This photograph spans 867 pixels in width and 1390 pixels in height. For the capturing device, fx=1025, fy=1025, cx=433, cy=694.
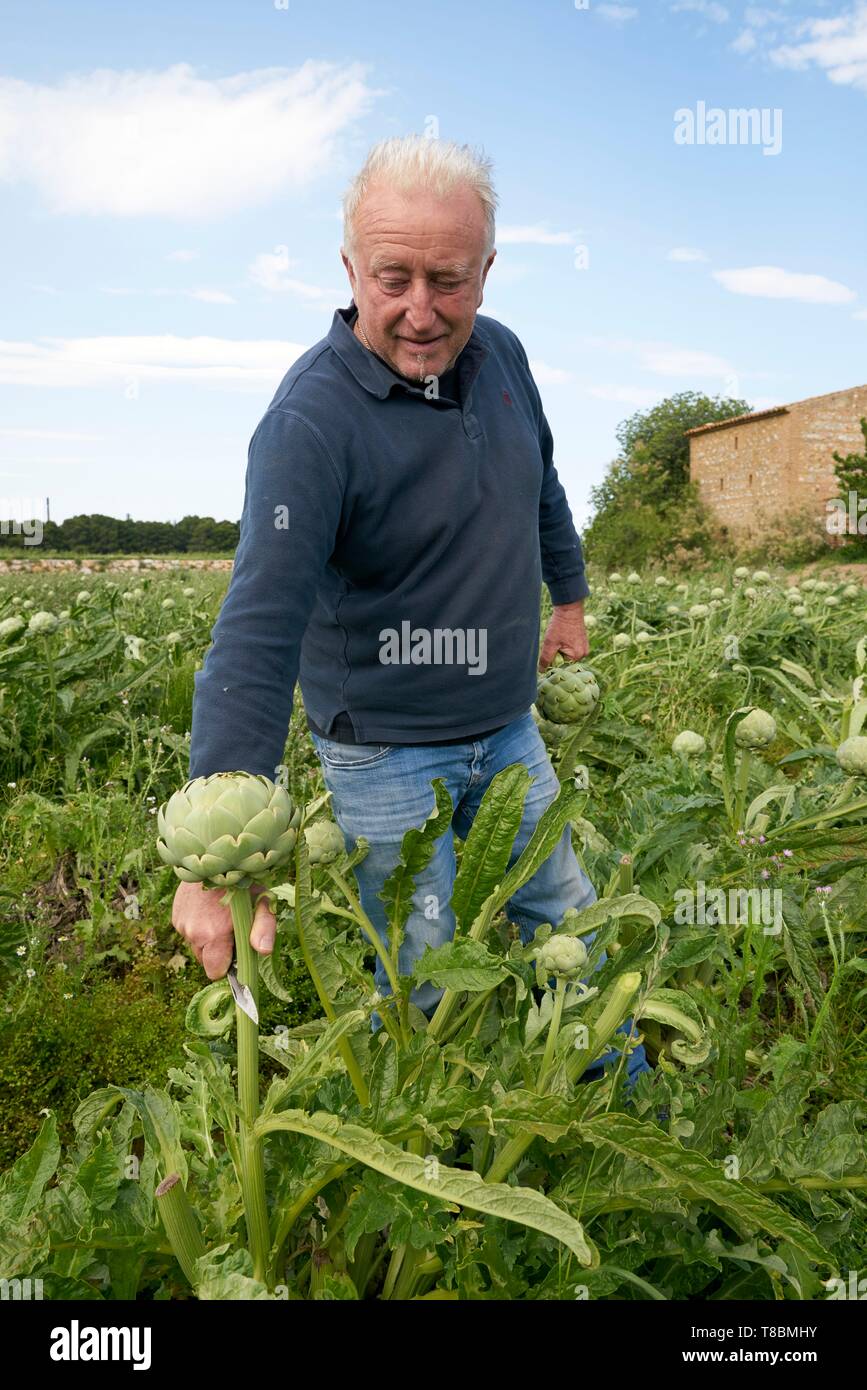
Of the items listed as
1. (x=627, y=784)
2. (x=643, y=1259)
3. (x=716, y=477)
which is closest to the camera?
(x=643, y=1259)

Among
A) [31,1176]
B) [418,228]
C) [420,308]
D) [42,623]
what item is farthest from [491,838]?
[42,623]

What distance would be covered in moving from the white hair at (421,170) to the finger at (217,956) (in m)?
1.31

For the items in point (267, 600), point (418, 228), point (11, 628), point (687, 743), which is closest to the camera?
point (267, 600)

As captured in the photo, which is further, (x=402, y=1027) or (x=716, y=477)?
(x=716, y=477)

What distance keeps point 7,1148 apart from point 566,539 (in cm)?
200

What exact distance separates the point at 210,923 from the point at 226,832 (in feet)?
0.56

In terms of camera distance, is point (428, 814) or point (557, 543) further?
point (557, 543)

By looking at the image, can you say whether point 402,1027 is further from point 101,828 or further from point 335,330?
point 101,828

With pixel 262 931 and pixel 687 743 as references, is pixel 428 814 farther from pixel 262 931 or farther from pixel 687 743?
pixel 687 743

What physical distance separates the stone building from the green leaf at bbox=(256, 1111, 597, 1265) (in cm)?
2856

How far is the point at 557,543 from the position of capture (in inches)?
109
